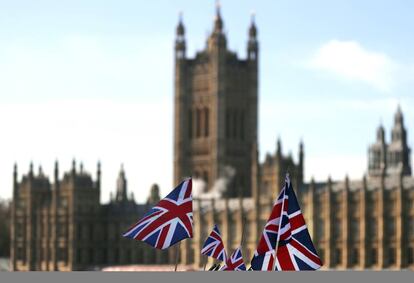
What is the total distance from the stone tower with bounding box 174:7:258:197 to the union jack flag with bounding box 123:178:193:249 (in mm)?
120524

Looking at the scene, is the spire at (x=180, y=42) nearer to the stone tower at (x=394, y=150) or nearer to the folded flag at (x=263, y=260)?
the stone tower at (x=394, y=150)

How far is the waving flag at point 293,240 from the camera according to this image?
132 feet

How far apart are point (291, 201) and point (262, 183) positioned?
97240 millimetres

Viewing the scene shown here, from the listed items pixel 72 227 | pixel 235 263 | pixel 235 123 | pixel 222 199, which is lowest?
pixel 235 263

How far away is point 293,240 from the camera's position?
132ft

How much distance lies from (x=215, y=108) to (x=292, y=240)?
128 m

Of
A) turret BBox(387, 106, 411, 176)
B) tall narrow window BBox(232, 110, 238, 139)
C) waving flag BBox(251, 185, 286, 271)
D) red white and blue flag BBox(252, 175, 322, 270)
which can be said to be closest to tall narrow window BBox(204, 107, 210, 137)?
tall narrow window BBox(232, 110, 238, 139)

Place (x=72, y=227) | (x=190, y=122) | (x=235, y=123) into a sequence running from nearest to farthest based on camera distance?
(x=72, y=227)
(x=235, y=123)
(x=190, y=122)

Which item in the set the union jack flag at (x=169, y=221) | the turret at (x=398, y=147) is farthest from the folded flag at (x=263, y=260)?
the turret at (x=398, y=147)

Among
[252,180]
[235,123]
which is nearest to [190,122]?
[235,123]

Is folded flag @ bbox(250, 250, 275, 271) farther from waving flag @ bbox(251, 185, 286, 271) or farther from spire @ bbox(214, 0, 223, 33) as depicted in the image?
spire @ bbox(214, 0, 223, 33)

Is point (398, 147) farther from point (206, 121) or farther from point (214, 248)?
point (214, 248)

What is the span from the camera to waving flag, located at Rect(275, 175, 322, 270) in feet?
132

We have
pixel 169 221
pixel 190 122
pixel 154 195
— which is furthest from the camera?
pixel 190 122
